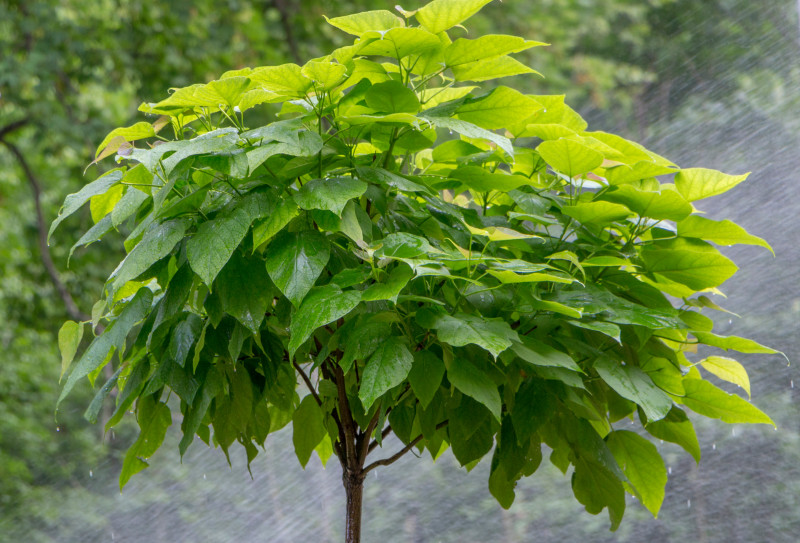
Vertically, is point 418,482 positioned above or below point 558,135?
below

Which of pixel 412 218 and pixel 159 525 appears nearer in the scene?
pixel 412 218

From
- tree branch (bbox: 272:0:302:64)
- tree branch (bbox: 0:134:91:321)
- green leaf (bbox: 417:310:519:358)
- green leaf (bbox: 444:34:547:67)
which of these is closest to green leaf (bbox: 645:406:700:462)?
green leaf (bbox: 417:310:519:358)

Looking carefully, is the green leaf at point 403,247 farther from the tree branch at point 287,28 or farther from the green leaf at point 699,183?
the tree branch at point 287,28

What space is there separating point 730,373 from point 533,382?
24 centimetres

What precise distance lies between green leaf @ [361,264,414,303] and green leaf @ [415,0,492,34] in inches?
7.0

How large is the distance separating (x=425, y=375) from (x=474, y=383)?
34mm

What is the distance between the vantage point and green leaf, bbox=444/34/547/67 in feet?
1.75

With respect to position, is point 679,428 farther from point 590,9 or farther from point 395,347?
point 590,9

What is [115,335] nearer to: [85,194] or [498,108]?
[85,194]

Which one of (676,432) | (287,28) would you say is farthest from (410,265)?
(287,28)

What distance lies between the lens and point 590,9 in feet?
9.21

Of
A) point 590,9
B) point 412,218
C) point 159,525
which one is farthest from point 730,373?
point 590,9

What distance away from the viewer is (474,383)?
1.67 ft

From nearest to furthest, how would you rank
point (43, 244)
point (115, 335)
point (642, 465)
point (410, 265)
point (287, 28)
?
point (410, 265)
point (115, 335)
point (642, 465)
point (43, 244)
point (287, 28)
